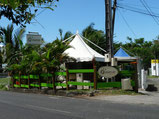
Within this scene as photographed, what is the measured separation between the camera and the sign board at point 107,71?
45.0ft

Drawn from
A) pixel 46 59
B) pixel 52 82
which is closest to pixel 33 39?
pixel 46 59

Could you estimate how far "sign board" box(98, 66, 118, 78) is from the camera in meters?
13.7

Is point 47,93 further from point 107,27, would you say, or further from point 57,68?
point 107,27

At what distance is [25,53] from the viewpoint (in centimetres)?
1700

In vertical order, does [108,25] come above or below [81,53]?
above

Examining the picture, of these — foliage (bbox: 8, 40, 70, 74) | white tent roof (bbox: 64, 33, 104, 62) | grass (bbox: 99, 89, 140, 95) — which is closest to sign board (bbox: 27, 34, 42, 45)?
foliage (bbox: 8, 40, 70, 74)

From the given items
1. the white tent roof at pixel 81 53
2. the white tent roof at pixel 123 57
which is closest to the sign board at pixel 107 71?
the white tent roof at pixel 81 53

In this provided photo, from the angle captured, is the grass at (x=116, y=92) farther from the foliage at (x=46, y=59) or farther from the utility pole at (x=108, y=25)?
the foliage at (x=46, y=59)

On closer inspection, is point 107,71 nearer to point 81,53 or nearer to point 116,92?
point 116,92

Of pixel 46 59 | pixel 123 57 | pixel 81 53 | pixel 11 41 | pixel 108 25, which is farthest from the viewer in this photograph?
pixel 11 41

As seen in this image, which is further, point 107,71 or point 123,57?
point 123,57

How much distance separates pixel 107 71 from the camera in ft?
45.3

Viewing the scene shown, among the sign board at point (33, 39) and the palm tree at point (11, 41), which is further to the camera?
the palm tree at point (11, 41)

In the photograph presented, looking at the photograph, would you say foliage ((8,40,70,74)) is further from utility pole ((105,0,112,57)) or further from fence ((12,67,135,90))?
utility pole ((105,0,112,57))
